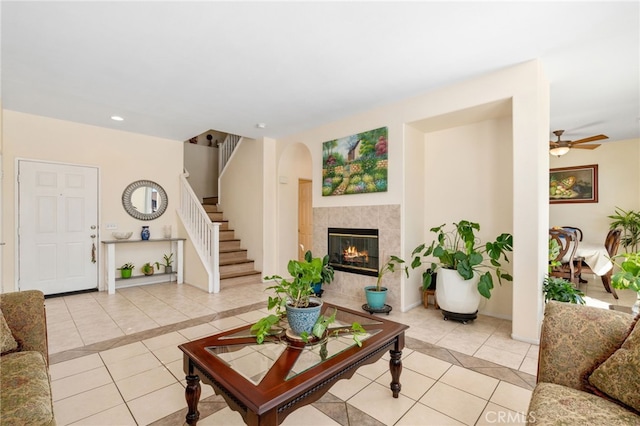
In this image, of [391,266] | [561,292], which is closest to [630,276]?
[561,292]

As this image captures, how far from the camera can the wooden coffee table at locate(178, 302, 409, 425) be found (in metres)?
1.29

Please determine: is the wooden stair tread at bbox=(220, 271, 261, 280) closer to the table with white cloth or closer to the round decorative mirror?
the round decorative mirror

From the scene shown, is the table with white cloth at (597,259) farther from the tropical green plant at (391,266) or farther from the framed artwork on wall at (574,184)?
the tropical green plant at (391,266)

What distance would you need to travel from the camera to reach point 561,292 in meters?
2.73

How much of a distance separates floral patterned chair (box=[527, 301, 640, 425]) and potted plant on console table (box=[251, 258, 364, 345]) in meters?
0.91

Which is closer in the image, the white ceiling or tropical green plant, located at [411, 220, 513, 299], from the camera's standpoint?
the white ceiling

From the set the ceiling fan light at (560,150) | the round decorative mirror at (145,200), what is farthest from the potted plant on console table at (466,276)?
the round decorative mirror at (145,200)

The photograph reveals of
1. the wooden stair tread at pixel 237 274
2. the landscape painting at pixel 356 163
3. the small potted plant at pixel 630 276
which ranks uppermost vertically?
the landscape painting at pixel 356 163

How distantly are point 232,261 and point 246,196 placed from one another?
132 cm

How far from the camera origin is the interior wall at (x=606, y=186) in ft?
17.7

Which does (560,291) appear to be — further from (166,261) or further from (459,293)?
(166,261)

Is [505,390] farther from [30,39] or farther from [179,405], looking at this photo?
[30,39]

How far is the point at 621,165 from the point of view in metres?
5.53

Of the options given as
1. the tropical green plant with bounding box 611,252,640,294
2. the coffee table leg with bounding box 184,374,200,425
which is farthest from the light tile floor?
the tropical green plant with bounding box 611,252,640,294
